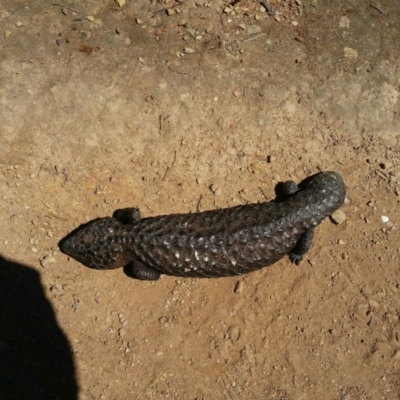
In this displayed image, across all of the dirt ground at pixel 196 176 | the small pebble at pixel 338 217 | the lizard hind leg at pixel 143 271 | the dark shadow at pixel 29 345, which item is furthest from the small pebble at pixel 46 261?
the small pebble at pixel 338 217

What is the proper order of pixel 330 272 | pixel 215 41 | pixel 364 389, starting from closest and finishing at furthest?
pixel 364 389
pixel 330 272
pixel 215 41

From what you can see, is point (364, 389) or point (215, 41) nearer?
point (364, 389)

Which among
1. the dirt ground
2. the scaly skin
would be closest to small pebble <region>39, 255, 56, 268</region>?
the dirt ground

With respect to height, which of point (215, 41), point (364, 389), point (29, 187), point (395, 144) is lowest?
point (364, 389)

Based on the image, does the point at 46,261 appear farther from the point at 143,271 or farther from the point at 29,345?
the point at 143,271

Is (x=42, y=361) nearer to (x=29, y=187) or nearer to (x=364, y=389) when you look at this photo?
(x=29, y=187)

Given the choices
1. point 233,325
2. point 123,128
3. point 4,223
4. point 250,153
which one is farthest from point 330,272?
point 4,223

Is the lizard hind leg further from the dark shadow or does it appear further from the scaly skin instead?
the dark shadow
